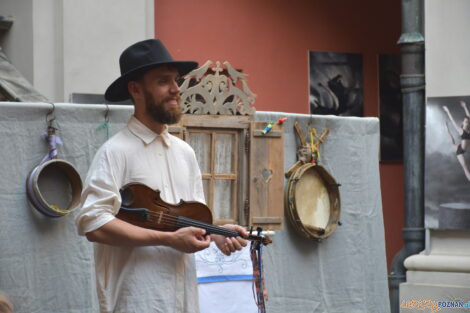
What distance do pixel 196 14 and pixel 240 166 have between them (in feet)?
12.1

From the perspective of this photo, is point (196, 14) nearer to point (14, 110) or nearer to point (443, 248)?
point (443, 248)

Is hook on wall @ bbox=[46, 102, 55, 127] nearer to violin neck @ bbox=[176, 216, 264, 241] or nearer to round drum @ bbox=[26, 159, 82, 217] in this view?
round drum @ bbox=[26, 159, 82, 217]

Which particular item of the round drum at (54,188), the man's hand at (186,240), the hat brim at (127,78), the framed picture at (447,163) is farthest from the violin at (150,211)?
the framed picture at (447,163)

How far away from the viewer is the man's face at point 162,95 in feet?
12.3

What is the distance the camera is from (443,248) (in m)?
8.27

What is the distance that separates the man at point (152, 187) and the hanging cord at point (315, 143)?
252cm

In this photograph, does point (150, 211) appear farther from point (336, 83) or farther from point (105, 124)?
point (336, 83)

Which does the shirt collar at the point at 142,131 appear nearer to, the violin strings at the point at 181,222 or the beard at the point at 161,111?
the beard at the point at 161,111

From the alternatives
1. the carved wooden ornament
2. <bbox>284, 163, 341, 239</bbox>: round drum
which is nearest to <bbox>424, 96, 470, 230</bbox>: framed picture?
<bbox>284, 163, 341, 239</bbox>: round drum

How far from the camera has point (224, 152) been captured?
19.4ft

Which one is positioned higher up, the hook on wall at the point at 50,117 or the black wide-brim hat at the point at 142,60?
the black wide-brim hat at the point at 142,60

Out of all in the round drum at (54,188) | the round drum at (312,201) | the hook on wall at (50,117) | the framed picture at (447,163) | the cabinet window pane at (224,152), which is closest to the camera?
the round drum at (54,188)

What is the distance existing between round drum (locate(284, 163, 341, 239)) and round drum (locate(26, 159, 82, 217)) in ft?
4.49

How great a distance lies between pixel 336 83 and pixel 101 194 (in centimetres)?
722
